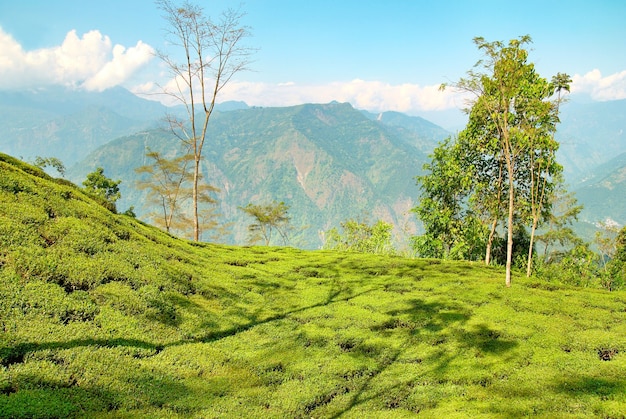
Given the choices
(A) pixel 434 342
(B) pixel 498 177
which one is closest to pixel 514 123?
(B) pixel 498 177

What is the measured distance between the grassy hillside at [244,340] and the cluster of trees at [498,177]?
5.76 meters

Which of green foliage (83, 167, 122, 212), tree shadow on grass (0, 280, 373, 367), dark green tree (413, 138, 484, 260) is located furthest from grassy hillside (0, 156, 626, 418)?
green foliage (83, 167, 122, 212)

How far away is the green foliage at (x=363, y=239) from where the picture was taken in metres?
38.2

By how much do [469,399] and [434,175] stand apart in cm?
2441

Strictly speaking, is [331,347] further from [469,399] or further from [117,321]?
[117,321]

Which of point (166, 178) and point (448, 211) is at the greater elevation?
point (166, 178)

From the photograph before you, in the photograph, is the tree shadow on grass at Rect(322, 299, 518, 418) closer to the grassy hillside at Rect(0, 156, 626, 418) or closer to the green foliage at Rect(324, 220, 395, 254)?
the grassy hillside at Rect(0, 156, 626, 418)

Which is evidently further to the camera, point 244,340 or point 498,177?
point 498,177

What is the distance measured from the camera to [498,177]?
82.5ft

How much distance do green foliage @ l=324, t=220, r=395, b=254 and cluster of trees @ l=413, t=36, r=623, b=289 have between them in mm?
6983

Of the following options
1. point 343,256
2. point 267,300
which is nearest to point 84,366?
point 267,300

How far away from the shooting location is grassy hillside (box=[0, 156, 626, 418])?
21.5ft

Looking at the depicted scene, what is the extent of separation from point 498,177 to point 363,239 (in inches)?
764

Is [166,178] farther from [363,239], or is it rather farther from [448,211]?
[448,211]
